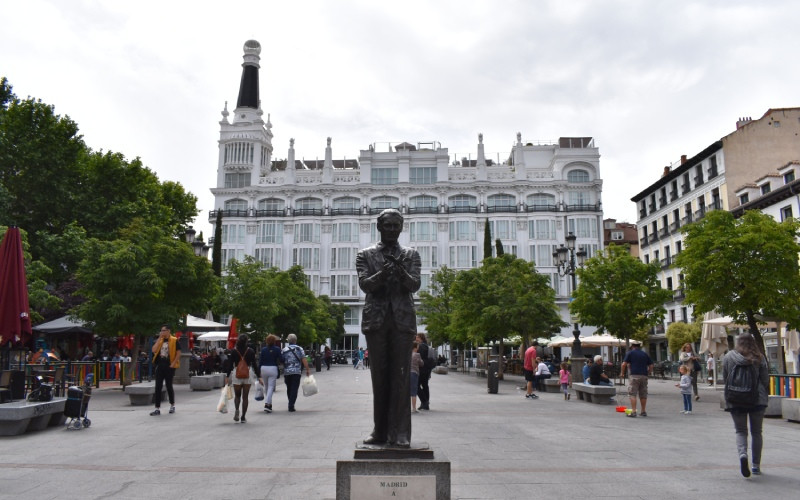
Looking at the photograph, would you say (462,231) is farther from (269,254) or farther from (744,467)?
(744,467)

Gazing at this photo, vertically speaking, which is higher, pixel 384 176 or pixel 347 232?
pixel 384 176

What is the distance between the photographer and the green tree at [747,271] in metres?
18.0

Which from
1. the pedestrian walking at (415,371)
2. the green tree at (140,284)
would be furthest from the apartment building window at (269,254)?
the pedestrian walking at (415,371)

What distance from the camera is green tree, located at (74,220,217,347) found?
1905 centimetres

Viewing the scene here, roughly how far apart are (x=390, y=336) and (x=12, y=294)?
25.8ft

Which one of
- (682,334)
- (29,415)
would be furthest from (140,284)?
(682,334)

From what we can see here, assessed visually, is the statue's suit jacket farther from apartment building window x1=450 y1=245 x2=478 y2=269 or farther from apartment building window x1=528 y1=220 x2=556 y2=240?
apartment building window x1=528 y1=220 x2=556 y2=240

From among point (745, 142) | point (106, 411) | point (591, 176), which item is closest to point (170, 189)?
point (106, 411)

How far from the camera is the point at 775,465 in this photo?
769 cm

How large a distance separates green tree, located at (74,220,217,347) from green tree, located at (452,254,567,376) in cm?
1349

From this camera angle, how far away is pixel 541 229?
70.1m

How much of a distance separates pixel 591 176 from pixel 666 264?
78.0 feet

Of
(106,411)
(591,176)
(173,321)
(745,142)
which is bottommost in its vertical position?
(106,411)

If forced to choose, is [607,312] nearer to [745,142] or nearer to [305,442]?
[305,442]
